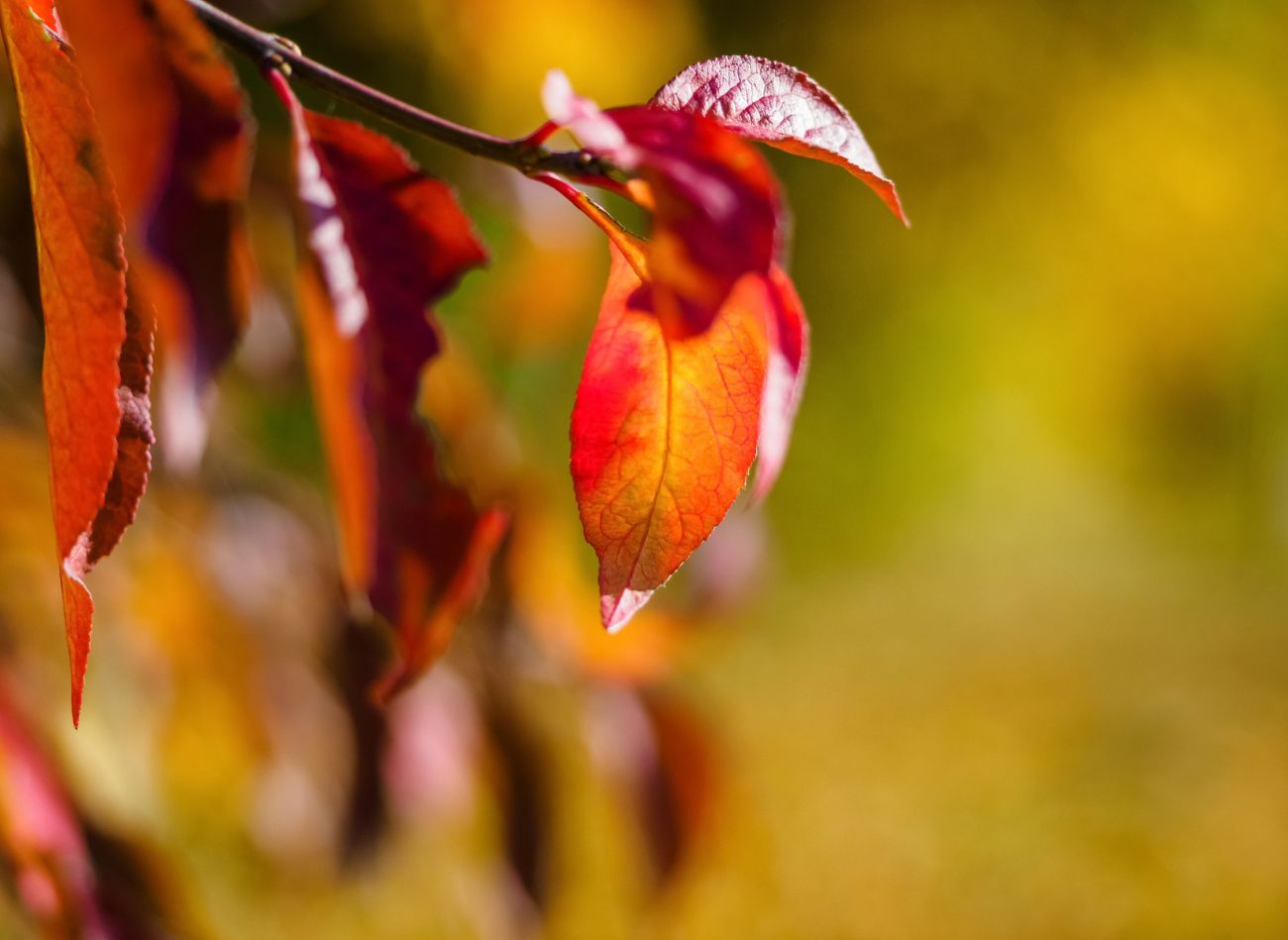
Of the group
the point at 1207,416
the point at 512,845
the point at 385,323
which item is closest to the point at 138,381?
the point at 385,323

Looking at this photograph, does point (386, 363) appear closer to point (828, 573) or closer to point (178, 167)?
point (178, 167)

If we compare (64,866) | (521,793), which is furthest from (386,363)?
(521,793)

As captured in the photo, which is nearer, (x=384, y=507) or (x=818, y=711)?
(x=384, y=507)

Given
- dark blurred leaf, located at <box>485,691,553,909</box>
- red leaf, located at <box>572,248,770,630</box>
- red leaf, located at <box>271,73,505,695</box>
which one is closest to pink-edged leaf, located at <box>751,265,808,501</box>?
red leaf, located at <box>572,248,770,630</box>

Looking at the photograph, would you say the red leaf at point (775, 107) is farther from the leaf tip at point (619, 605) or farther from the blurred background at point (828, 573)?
the blurred background at point (828, 573)

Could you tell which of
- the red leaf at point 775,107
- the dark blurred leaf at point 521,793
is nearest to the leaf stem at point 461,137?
the red leaf at point 775,107

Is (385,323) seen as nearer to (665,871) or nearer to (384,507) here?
(384,507)

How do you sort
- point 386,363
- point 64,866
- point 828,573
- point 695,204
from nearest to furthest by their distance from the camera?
point 695,204 < point 386,363 < point 64,866 < point 828,573
